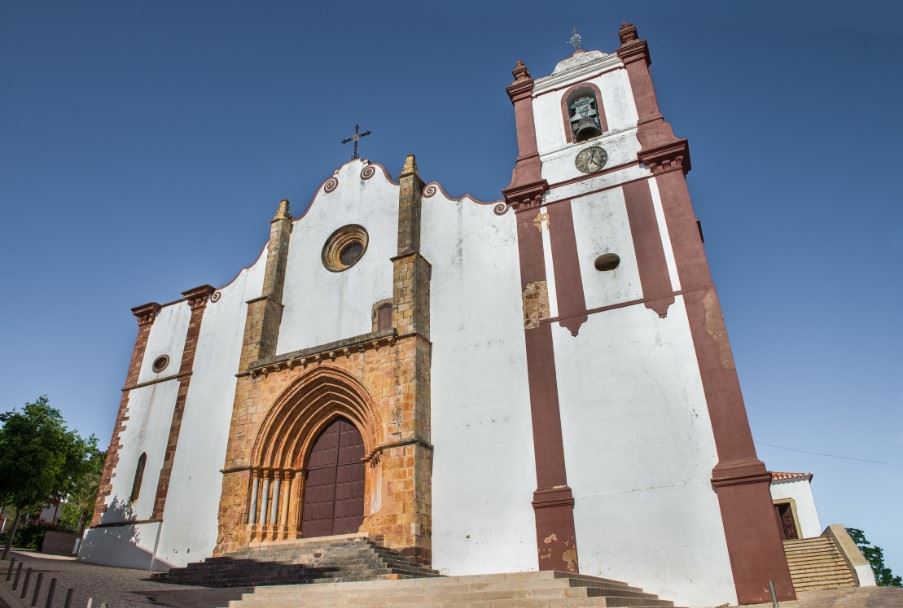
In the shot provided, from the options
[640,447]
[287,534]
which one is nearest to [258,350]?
[287,534]

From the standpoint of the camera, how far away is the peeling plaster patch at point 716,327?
11.3 meters

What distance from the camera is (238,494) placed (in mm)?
14531

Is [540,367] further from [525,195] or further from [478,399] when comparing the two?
[525,195]

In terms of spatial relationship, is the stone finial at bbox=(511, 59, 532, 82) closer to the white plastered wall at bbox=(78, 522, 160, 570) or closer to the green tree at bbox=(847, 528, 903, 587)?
the white plastered wall at bbox=(78, 522, 160, 570)

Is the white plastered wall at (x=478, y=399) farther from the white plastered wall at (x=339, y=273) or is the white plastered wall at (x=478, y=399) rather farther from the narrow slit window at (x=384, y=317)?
the white plastered wall at (x=339, y=273)

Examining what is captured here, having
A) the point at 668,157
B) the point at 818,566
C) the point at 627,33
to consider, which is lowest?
the point at 818,566

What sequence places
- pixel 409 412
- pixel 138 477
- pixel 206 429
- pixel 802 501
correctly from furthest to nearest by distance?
pixel 802 501 → pixel 138 477 → pixel 206 429 → pixel 409 412

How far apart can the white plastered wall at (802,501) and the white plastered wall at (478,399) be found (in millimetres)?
15879

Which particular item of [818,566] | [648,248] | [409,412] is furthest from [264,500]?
[818,566]

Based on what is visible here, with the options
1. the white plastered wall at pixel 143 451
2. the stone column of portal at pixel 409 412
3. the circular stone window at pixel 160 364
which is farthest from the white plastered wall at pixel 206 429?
the stone column of portal at pixel 409 412

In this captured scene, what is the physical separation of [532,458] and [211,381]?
9381 millimetres

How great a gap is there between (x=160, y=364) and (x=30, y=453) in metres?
4.49

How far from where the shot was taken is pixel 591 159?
14.8 m

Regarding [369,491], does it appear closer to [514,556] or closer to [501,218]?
[514,556]
